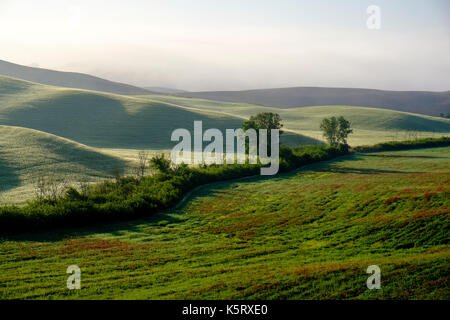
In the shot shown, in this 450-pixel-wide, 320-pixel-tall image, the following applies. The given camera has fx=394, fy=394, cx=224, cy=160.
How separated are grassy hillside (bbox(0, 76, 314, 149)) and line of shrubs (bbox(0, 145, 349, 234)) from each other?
1657 inches

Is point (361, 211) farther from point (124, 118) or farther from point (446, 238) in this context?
point (124, 118)

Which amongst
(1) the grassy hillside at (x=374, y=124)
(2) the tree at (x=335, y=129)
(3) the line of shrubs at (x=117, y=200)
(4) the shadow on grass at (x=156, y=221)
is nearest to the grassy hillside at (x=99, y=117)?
(2) the tree at (x=335, y=129)

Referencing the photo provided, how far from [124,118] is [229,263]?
97036mm

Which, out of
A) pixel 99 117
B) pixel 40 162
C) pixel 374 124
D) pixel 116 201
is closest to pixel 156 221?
pixel 116 201

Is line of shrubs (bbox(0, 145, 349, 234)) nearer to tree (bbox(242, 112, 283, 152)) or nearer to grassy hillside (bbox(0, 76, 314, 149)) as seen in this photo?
tree (bbox(242, 112, 283, 152))

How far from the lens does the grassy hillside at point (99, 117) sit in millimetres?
94025

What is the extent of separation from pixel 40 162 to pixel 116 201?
2908 cm

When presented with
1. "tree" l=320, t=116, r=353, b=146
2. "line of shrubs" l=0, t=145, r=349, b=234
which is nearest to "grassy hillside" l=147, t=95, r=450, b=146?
"tree" l=320, t=116, r=353, b=146

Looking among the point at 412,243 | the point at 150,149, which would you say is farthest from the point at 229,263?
the point at 150,149

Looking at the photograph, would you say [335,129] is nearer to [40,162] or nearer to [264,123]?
[264,123]

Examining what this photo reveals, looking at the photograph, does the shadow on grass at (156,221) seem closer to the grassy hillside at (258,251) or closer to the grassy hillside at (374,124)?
the grassy hillside at (258,251)

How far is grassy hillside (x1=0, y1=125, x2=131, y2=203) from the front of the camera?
44.8 meters

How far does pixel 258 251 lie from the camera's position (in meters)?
19.8

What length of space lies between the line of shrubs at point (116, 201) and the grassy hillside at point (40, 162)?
9.14 m
